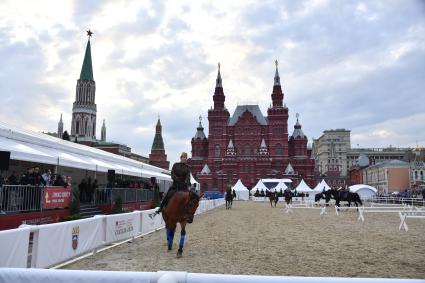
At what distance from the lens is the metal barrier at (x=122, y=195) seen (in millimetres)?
19541

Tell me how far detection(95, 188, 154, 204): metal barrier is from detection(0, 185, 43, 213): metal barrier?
541cm

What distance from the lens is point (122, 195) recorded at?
2203 cm

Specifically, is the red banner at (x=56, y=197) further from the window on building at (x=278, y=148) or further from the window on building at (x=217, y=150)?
the window on building at (x=278, y=148)

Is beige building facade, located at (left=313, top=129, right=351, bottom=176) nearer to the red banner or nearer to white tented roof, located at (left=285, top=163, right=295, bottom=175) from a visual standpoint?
white tented roof, located at (left=285, top=163, right=295, bottom=175)

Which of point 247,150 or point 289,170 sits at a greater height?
point 247,150

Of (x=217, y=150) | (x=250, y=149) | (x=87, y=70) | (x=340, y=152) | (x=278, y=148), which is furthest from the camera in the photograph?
(x=340, y=152)

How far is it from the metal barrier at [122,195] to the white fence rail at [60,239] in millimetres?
7630

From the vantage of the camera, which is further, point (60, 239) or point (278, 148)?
point (278, 148)

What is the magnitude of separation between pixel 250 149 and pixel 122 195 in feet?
215

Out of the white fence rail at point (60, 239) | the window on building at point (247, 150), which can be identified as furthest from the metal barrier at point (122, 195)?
the window on building at point (247, 150)

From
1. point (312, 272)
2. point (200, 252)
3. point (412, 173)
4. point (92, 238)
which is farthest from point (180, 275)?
point (412, 173)

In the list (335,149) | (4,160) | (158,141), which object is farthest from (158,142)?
(4,160)

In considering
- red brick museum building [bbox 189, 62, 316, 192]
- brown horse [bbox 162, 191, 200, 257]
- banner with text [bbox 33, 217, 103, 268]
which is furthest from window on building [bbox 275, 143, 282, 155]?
brown horse [bbox 162, 191, 200, 257]

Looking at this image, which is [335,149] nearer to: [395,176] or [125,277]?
[395,176]
